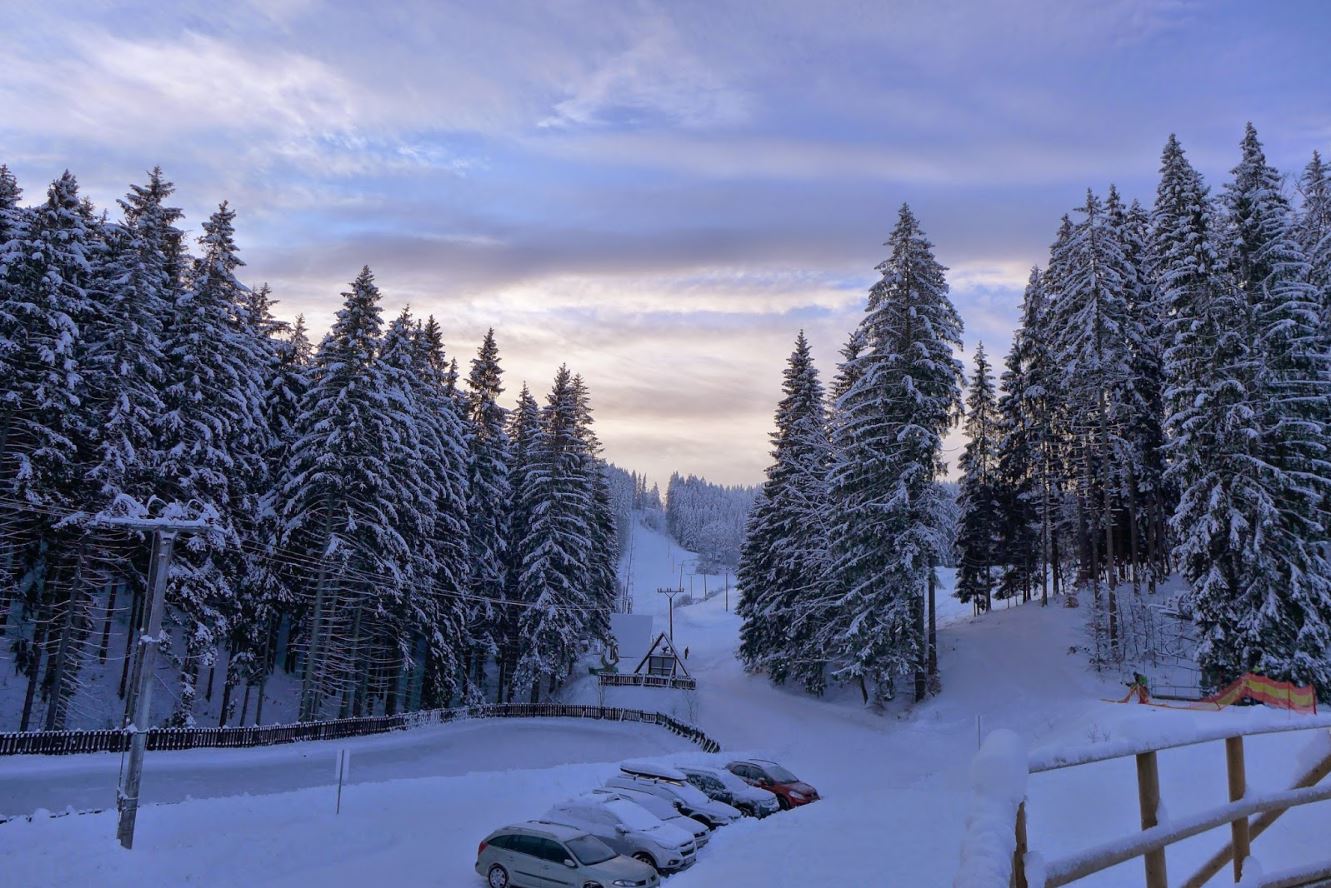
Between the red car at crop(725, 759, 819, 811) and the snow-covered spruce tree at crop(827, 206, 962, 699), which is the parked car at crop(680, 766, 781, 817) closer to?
the red car at crop(725, 759, 819, 811)

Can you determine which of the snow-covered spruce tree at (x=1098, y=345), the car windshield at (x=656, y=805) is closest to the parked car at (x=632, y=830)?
the car windshield at (x=656, y=805)

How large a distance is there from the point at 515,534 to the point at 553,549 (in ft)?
19.2

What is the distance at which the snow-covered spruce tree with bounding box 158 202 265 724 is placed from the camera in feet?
107

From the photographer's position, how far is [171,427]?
33125 mm

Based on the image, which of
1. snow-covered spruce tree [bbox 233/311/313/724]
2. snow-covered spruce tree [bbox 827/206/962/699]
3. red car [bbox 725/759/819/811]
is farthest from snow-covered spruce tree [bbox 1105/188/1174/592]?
snow-covered spruce tree [bbox 233/311/313/724]

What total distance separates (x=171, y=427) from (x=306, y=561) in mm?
8314

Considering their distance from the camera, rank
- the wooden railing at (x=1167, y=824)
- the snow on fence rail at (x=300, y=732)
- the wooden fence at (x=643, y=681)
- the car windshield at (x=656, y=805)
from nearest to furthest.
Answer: the wooden railing at (x=1167, y=824), the car windshield at (x=656, y=805), the snow on fence rail at (x=300, y=732), the wooden fence at (x=643, y=681)

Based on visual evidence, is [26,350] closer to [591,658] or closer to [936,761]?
[936,761]

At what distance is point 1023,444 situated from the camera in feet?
178

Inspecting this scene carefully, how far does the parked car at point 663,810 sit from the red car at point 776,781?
5.91 meters

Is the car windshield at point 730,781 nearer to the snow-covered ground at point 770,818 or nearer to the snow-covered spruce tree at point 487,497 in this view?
the snow-covered ground at point 770,818

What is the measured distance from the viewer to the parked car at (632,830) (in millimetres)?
19906

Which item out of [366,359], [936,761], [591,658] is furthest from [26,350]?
[591,658]

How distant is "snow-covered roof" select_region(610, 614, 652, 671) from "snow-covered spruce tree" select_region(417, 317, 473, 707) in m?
15.7
